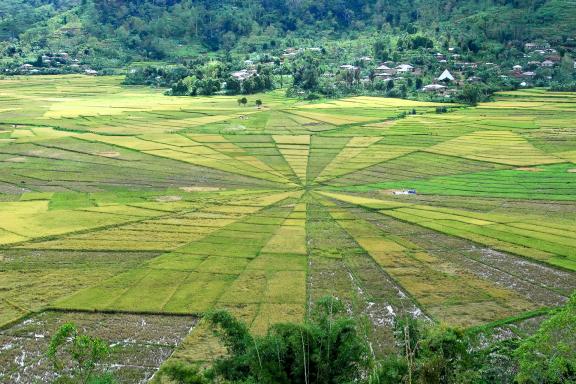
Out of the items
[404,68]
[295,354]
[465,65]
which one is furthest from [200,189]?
[465,65]

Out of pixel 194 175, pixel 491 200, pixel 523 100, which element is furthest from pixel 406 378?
pixel 523 100

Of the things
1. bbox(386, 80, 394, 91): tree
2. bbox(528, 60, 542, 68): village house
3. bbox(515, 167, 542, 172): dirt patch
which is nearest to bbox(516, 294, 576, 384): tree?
bbox(515, 167, 542, 172): dirt patch

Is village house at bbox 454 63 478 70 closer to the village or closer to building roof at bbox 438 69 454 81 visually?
the village

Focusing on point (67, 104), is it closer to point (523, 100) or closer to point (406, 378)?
point (523, 100)

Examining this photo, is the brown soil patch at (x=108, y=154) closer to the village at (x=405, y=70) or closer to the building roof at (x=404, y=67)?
the village at (x=405, y=70)

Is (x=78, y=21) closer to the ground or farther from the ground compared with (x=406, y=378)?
farther from the ground
